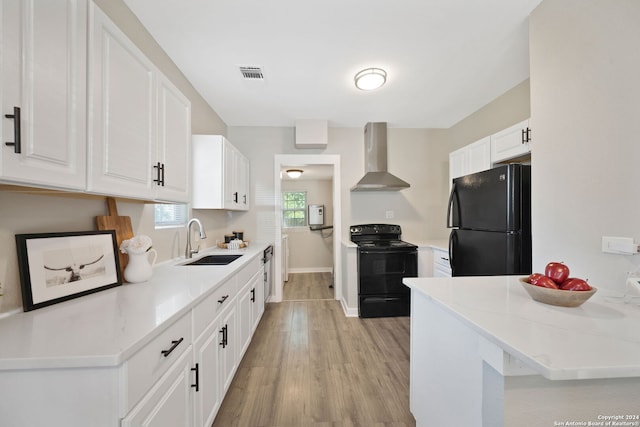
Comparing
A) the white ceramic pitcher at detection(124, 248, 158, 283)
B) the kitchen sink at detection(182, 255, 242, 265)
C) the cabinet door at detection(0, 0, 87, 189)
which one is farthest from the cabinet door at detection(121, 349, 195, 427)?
the kitchen sink at detection(182, 255, 242, 265)

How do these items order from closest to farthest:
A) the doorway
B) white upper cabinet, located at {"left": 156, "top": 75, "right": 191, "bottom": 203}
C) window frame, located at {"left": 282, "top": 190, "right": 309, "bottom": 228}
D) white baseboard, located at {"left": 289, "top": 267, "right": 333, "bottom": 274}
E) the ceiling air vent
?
white upper cabinet, located at {"left": 156, "top": 75, "right": 191, "bottom": 203}, the ceiling air vent, the doorway, white baseboard, located at {"left": 289, "top": 267, "right": 333, "bottom": 274}, window frame, located at {"left": 282, "top": 190, "right": 309, "bottom": 228}

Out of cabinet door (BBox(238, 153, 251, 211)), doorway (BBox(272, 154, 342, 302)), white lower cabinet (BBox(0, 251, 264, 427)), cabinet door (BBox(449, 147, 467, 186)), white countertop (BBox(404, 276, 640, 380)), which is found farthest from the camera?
doorway (BBox(272, 154, 342, 302))

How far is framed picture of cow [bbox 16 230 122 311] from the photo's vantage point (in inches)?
39.3

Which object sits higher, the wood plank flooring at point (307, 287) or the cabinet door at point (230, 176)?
the cabinet door at point (230, 176)

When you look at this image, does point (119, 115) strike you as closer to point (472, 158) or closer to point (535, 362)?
point (535, 362)

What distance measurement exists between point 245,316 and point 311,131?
246cm

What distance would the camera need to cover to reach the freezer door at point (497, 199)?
186 centimetres

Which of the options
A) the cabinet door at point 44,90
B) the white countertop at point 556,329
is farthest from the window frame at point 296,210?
the cabinet door at point 44,90

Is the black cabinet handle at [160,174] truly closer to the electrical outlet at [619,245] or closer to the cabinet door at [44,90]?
the cabinet door at [44,90]

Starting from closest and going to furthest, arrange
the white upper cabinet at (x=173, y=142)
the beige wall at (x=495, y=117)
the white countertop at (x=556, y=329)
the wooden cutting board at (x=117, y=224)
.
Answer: the white countertop at (x=556, y=329), the wooden cutting board at (x=117, y=224), the white upper cabinet at (x=173, y=142), the beige wall at (x=495, y=117)

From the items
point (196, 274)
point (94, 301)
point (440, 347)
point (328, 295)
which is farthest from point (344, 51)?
point (328, 295)

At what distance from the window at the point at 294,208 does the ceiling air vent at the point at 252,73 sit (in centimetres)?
384

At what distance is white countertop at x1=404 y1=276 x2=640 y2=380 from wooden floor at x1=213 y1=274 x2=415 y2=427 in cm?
108

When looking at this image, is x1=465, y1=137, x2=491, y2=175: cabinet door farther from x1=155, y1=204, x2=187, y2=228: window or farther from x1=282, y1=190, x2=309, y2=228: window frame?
x1=282, y1=190, x2=309, y2=228: window frame
